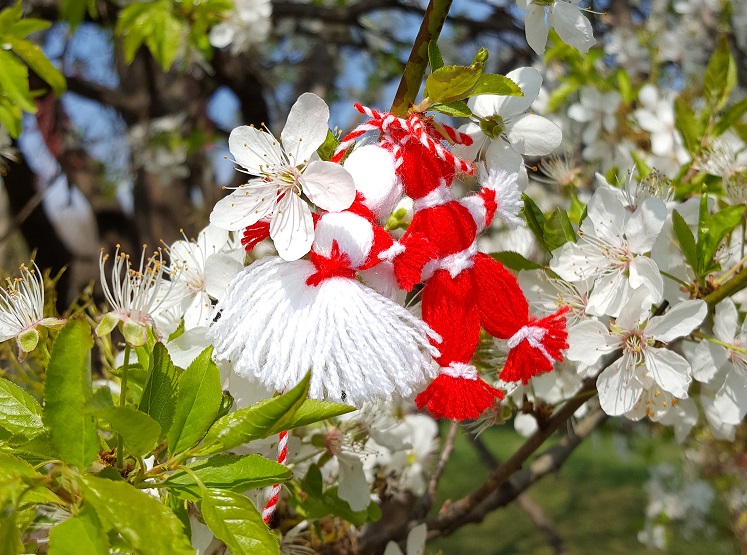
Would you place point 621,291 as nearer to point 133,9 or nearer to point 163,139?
point 133,9

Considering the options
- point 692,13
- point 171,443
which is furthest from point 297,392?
point 692,13

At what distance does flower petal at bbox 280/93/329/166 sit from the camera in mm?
651

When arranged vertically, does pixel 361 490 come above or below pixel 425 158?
below

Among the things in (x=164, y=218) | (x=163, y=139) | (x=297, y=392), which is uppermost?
(x=297, y=392)

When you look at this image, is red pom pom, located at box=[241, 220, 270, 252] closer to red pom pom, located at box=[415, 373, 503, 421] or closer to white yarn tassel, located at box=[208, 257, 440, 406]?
white yarn tassel, located at box=[208, 257, 440, 406]

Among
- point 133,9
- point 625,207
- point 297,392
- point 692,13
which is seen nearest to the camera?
point 297,392

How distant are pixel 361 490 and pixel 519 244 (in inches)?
17.2

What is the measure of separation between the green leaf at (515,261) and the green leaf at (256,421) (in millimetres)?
388

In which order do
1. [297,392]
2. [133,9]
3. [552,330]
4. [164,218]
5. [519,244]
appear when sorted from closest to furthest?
[297,392], [552,330], [519,244], [133,9], [164,218]

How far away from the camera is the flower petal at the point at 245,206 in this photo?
669 mm

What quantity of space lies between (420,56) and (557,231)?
28cm

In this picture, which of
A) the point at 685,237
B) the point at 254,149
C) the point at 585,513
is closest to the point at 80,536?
the point at 254,149

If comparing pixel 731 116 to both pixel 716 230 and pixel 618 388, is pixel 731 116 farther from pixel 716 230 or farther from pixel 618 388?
pixel 618 388

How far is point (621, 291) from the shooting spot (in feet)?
2.64
